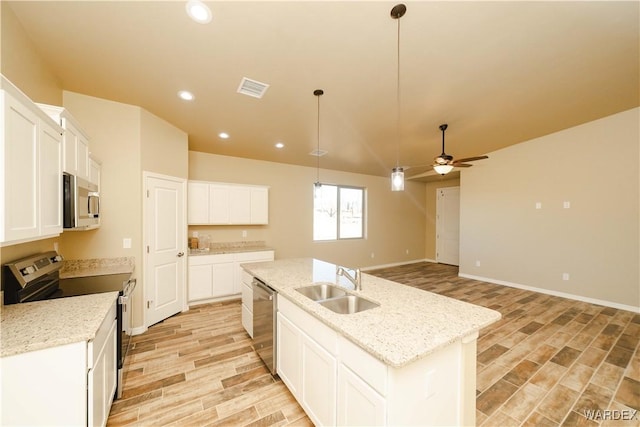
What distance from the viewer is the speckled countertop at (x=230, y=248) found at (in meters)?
4.15

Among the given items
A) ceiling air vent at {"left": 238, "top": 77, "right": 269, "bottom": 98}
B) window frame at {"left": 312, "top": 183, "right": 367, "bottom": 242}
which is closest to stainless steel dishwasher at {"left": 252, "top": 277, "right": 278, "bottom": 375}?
ceiling air vent at {"left": 238, "top": 77, "right": 269, "bottom": 98}

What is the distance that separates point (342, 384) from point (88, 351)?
142 centimetres

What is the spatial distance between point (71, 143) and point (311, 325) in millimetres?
2328

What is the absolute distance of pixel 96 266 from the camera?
2.85m

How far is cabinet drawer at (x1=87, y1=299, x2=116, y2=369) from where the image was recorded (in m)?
1.35

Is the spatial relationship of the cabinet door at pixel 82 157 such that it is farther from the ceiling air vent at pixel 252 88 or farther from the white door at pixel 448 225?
the white door at pixel 448 225

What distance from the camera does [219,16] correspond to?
1.88 meters

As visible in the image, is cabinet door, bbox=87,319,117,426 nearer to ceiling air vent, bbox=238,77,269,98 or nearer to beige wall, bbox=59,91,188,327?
beige wall, bbox=59,91,188,327

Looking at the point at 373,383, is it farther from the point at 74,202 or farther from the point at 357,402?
the point at 74,202

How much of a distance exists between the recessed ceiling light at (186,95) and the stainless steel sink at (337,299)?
101 inches

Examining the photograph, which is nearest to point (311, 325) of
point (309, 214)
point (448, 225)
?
point (309, 214)

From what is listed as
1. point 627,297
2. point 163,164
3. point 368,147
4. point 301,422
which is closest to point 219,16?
point 163,164

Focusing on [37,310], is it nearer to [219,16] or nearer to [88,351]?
[88,351]

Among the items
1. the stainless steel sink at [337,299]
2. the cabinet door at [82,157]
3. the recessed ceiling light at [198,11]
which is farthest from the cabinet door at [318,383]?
the recessed ceiling light at [198,11]
